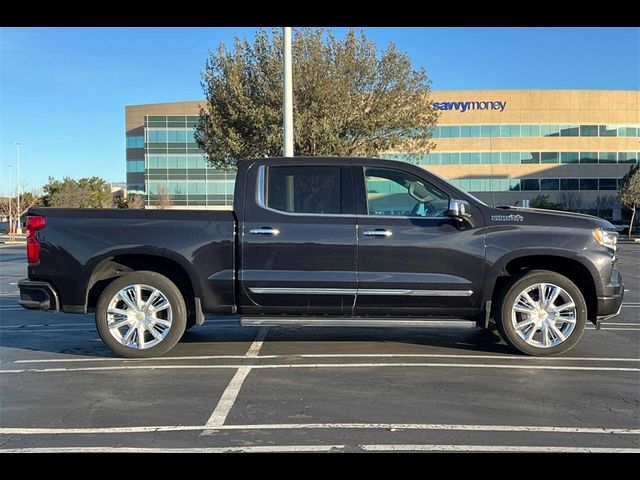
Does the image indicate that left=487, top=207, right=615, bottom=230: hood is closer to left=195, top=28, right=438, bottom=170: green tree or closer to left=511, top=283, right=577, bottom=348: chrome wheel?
left=511, top=283, right=577, bottom=348: chrome wheel

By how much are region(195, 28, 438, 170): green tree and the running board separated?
1200cm

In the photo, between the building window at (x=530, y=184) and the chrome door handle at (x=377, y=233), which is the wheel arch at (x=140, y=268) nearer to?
the chrome door handle at (x=377, y=233)

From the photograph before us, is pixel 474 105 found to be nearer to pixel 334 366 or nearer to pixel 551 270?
pixel 551 270

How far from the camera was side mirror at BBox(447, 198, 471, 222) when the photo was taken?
228 inches

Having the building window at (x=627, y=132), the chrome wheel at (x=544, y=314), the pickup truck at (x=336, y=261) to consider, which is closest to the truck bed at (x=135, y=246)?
the pickup truck at (x=336, y=261)

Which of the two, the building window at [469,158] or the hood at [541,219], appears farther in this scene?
the building window at [469,158]

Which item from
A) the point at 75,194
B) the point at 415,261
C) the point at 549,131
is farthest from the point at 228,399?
the point at 549,131

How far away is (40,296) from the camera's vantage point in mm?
6035

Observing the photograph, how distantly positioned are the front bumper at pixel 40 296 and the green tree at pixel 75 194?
3893 centimetres

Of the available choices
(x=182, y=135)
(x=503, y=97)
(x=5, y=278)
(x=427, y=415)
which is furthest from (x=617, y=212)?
(x=427, y=415)

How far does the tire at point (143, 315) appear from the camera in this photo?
6.01 meters

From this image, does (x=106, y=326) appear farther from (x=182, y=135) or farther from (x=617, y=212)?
(x=617, y=212)
